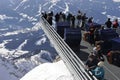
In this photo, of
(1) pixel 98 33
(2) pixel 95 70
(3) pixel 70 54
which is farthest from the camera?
(1) pixel 98 33

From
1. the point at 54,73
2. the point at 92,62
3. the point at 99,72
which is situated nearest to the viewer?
the point at 99,72

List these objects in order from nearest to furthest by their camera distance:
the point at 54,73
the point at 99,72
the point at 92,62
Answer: the point at 99,72 < the point at 92,62 < the point at 54,73

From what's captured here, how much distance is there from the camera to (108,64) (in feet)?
98.2

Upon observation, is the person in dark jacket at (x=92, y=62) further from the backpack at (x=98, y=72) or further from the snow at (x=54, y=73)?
the snow at (x=54, y=73)

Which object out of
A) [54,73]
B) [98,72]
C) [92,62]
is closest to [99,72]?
[98,72]

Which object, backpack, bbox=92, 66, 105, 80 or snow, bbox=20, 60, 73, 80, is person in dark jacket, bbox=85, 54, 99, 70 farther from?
snow, bbox=20, 60, 73, 80

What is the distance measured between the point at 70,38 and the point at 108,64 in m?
7.07

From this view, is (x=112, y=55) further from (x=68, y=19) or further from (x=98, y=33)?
(x=68, y=19)

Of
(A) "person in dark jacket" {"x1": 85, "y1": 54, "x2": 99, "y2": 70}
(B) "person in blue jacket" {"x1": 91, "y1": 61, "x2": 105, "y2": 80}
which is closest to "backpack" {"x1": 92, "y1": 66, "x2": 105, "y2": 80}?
(B) "person in blue jacket" {"x1": 91, "y1": 61, "x2": 105, "y2": 80}

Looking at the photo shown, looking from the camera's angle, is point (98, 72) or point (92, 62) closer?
point (98, 72)

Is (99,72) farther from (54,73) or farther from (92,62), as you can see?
(54,73)

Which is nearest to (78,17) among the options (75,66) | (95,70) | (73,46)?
(73,46)

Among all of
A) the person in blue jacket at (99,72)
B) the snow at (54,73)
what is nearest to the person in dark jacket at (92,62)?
the person in blue jacket at (99,72)

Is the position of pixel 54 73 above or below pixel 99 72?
below
